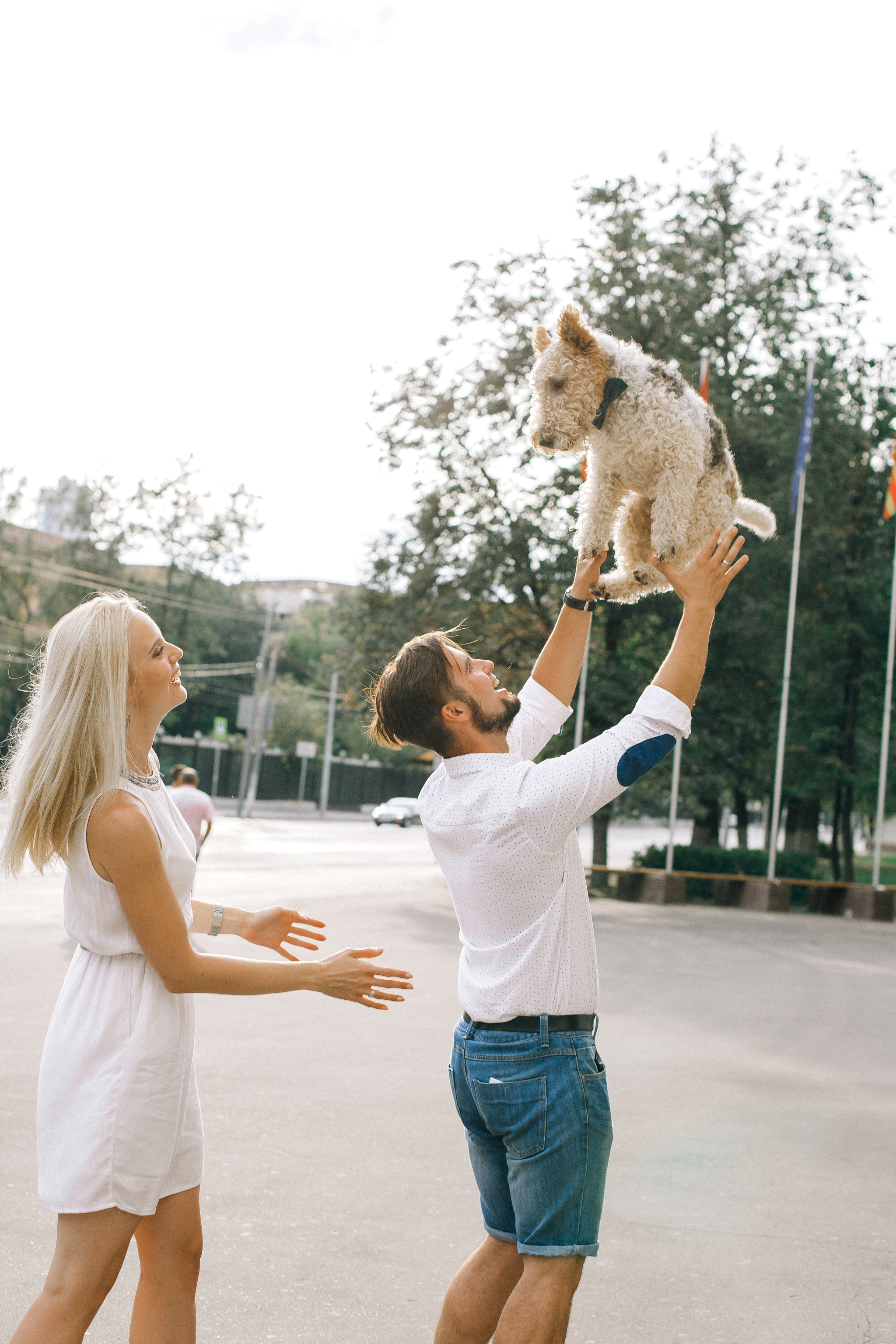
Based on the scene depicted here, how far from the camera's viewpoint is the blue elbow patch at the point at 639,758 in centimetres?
226

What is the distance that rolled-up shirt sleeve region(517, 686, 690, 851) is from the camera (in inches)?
89.2

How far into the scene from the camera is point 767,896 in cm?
2011

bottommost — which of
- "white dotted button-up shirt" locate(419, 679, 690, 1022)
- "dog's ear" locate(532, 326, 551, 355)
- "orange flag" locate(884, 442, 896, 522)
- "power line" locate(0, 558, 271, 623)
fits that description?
"white dotted button-up shirt" locate(419, 679, 690, 1022)

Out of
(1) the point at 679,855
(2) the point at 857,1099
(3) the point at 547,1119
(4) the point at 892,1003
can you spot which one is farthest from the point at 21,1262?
(1) the point at 679,855

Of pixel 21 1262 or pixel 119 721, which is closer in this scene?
pixel 119 721

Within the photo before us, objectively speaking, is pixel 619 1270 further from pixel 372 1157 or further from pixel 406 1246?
pixel 372 1157

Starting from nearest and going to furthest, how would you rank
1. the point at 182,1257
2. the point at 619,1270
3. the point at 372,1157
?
the point at 182,1257, the point at 619,1270, the point at 372,1157

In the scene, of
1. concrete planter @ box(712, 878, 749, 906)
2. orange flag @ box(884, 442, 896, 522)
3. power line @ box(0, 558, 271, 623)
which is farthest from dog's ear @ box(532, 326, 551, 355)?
power line @ box(0, 558, 271, 623)

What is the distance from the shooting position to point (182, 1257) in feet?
A: 8.30

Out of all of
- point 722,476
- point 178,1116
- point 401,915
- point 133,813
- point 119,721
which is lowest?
point 401,915

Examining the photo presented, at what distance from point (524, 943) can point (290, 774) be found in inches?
2290

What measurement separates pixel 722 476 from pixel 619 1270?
298 centimetres

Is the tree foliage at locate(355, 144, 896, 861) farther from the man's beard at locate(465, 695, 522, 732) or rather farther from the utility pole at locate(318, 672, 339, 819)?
the utility pole at locate(318, 672, 339, 819)

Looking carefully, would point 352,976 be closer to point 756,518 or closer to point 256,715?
point 756,518
